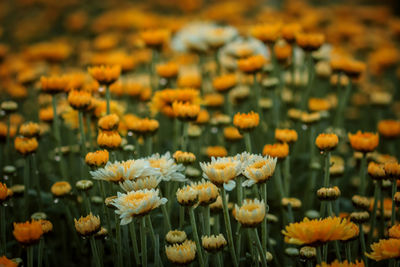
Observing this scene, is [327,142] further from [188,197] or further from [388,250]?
[188,197]

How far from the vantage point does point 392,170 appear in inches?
66.1

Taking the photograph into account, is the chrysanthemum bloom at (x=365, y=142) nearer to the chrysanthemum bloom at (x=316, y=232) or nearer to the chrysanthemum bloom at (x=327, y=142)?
the chrysanthemum bloom at (x=327, y=142)

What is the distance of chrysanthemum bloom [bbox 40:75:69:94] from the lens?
2.27 m

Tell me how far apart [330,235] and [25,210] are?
61.4 inches

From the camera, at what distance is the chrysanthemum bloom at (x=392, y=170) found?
65.7 inches

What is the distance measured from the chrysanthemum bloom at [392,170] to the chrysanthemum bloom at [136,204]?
38.6 inches

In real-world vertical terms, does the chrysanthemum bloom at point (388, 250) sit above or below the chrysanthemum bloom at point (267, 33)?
below

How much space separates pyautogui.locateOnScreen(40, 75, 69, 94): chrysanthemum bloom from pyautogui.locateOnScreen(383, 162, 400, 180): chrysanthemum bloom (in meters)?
1.76

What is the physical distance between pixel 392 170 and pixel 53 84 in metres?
1.83

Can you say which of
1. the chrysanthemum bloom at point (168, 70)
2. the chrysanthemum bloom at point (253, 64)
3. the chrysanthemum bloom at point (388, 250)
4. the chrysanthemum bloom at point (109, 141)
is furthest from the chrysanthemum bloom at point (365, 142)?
the chrysanthemum bloom at point (168, 70)

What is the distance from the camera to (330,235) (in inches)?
52.1

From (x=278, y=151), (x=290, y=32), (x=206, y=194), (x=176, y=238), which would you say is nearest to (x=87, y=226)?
(x=176, y=238)

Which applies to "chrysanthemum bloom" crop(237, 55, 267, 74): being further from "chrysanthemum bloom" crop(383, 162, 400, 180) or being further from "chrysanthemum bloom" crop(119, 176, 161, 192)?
"chrysanthemum bloom" crop(119, 176, 161, 192)

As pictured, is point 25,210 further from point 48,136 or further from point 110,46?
point 110,46
